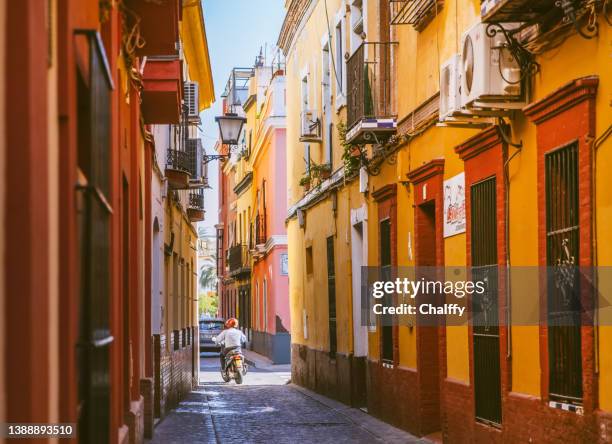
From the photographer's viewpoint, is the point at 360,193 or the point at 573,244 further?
the point at 360,193

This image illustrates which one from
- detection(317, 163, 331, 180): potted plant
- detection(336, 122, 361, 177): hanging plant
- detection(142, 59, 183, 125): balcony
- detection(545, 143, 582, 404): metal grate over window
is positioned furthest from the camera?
detection(317, 163, 331, 180): potted plant

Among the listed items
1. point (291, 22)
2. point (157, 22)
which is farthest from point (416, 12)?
point (291, 22)

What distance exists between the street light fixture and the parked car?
24445mm

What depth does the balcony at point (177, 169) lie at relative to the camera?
2156 centimetres

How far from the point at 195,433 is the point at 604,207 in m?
9.19

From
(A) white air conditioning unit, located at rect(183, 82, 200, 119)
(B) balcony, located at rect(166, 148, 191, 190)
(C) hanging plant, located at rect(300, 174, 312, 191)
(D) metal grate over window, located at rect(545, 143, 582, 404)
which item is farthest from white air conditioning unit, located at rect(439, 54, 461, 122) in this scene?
(A) white air conditioning unit, located at rect(183, 82, 200, 119)

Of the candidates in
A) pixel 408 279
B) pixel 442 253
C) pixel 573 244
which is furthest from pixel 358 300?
pixel 573 244

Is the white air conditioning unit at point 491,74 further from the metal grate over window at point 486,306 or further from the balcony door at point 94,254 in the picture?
the balcony door at point 94,254

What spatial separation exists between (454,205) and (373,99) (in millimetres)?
4256

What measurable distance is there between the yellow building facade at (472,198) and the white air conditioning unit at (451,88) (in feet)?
0.11

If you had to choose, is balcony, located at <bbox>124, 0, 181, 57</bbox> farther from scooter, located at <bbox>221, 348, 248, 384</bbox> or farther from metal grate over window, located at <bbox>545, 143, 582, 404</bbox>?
scooter, located at <bbox>221, 348, 248, 384</bbox>

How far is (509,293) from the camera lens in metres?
12.1

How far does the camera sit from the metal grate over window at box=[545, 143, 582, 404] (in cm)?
1025

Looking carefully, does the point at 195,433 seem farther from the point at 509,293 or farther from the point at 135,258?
the point at 509,293
